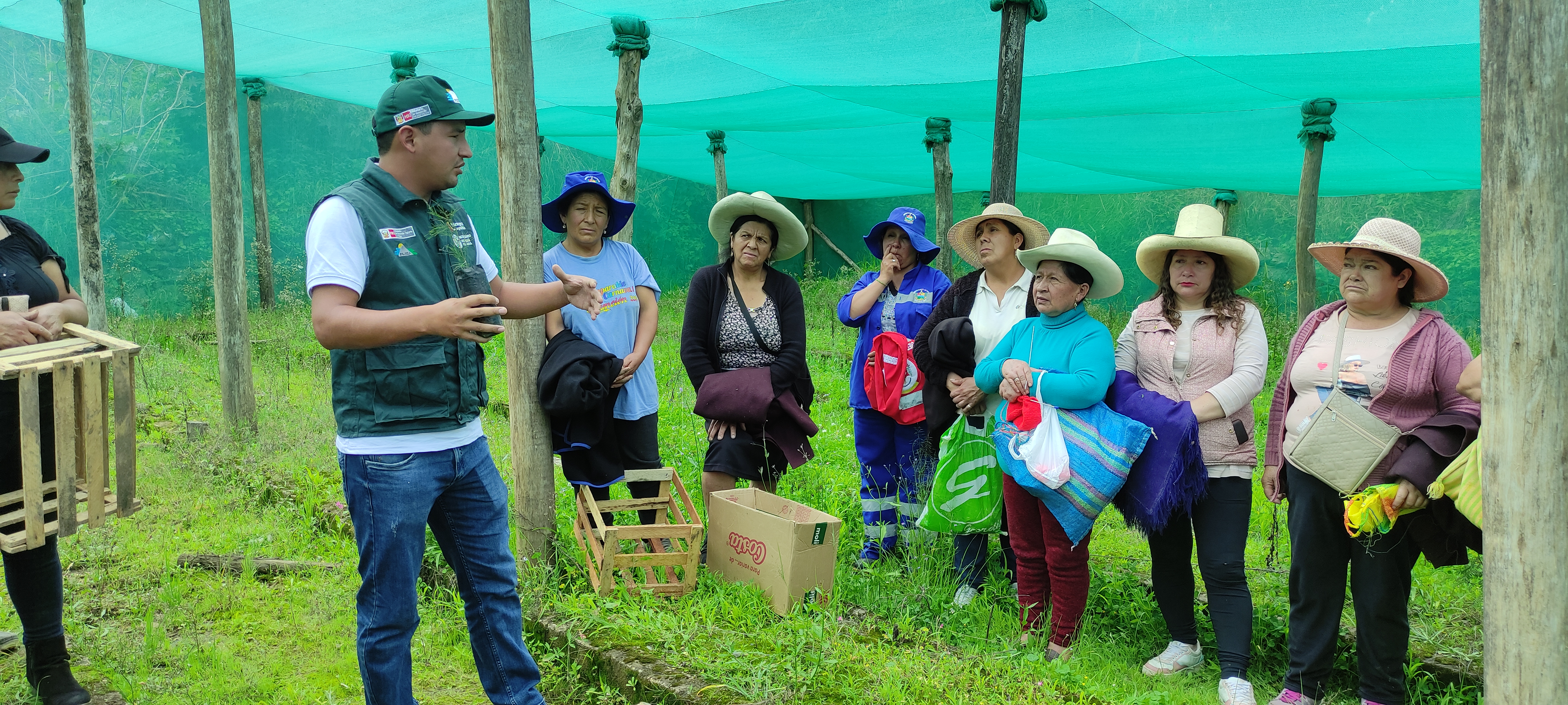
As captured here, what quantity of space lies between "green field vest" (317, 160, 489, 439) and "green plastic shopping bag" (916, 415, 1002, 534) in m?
2.03

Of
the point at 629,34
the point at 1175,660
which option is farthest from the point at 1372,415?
the point at 629,34

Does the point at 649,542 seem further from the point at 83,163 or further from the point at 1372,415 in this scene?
the point at 83,163

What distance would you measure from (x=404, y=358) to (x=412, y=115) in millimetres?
625

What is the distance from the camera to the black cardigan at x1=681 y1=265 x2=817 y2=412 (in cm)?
423

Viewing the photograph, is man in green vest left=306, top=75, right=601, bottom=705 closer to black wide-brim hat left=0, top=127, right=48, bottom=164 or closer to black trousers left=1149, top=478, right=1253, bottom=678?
black wide-brim hat left=0, top=127, right=48, bottom=164

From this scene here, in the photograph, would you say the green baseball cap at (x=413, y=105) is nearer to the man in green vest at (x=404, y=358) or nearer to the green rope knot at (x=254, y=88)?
the man in green vest at (x=404, y=358)

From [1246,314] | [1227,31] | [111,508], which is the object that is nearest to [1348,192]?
[1227,31]

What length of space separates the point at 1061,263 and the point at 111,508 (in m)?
3.22

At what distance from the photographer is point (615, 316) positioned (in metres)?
4.00

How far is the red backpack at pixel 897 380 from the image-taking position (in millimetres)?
4227

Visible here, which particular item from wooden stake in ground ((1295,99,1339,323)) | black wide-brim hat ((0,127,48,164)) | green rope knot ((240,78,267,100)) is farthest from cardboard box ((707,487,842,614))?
green rope knot ((240,78,267,100))

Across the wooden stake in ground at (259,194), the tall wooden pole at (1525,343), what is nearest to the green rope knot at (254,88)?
the wooden stake in ground at (259,194)

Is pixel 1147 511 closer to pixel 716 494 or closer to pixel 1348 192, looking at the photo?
pixel 716 494

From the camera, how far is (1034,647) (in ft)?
11.7
